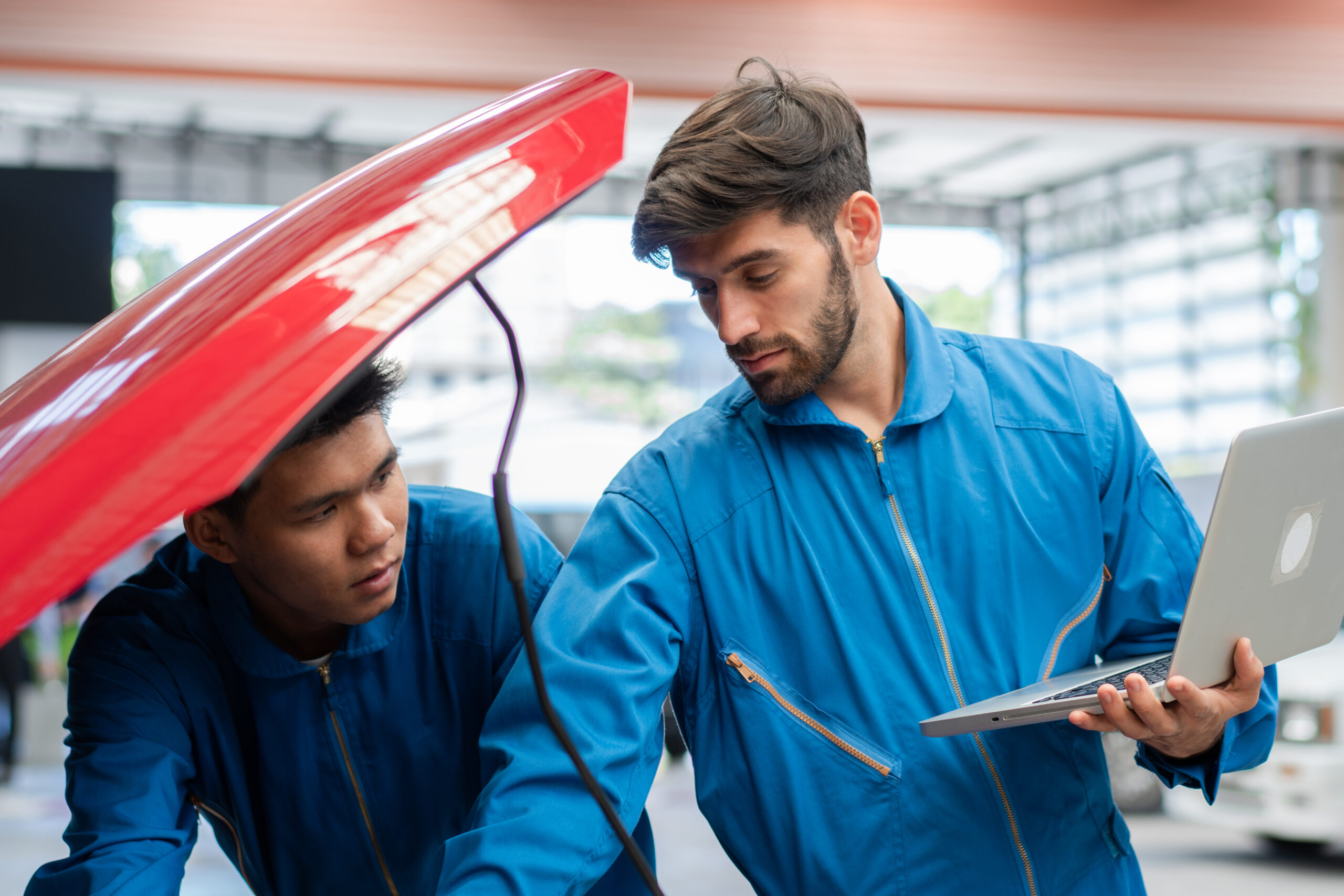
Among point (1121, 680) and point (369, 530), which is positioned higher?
point (369, 530)

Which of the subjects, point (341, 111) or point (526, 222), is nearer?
point (526, 222)

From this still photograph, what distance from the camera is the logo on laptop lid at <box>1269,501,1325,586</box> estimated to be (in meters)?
1.08

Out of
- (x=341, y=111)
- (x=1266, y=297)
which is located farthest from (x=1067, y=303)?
(x=341, y=111)

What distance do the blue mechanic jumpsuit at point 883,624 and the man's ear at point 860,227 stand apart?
0.14 m

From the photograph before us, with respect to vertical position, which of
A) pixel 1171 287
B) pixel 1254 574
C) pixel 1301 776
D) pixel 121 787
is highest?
pixel 1171 287

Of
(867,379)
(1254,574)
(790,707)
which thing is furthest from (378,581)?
(1254,574)

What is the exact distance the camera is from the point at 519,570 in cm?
75

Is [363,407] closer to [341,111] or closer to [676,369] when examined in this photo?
[341,111]

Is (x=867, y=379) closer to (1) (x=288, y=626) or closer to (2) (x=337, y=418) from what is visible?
(2) (x=337, y=418)

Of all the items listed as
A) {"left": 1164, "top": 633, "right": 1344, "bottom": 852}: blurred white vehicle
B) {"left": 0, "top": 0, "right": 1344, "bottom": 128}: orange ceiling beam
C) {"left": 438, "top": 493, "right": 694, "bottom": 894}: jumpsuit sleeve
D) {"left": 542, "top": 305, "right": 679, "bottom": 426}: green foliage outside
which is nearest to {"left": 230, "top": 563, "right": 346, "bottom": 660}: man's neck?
{"left": 438, "top": 493, "right": 694, "bottom": 894}: jumpsuit sleeve

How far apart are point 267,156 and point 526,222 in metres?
13.1

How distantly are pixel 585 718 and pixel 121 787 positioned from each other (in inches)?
20.0

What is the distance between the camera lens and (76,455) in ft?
1.84

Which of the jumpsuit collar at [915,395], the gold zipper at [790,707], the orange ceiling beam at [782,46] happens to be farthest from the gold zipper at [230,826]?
the orange ceiling beam at [782,46]
